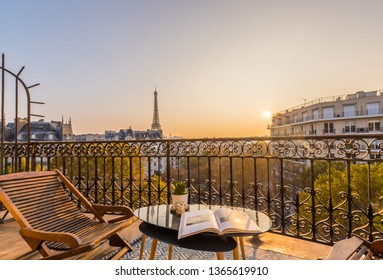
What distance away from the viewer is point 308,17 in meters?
3.03

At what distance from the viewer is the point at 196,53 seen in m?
3.79

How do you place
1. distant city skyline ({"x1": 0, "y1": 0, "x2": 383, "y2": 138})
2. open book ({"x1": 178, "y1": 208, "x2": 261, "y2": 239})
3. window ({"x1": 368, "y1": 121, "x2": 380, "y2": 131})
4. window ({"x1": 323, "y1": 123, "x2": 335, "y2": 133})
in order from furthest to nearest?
window ({"x1": 323, "y1": 123, "x2": 335, "y2": 133}), window ({"x1": 368, "y1": 121, "x2": 380, "y2": 131}), distant city skyline ({"x1": 0, "y1": 0, "x2": 383, "y2": 138}), open book ({"x1": 178, "y1": 208, "x2": 261, "y2": 239})

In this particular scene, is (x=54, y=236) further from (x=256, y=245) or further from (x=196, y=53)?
(x=196, y=53)

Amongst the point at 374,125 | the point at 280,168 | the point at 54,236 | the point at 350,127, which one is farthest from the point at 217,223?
the point at 350,127

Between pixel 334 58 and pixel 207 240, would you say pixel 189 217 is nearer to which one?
pixel 207 240

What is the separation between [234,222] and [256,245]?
3.62 feet

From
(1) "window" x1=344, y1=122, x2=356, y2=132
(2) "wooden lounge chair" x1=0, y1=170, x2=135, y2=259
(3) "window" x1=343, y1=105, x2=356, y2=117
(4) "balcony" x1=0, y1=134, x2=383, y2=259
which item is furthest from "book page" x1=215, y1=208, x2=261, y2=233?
(3) "window" x1=343, y1=105, x2=356, y2=117

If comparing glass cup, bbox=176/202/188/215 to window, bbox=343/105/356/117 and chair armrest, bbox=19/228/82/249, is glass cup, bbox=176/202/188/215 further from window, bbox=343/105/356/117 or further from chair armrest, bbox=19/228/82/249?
window, bbox=343/105/356/117

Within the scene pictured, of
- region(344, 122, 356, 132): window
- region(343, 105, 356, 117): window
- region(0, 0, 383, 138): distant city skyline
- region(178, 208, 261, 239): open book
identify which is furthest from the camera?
region(343, 105, 356, 117): window

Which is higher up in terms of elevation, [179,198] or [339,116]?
[339,116]

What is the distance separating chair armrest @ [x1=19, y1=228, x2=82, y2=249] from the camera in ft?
5.09

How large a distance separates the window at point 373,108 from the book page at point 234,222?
11219 mm
